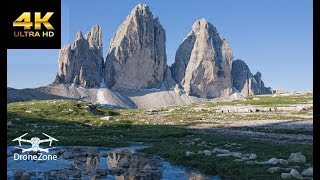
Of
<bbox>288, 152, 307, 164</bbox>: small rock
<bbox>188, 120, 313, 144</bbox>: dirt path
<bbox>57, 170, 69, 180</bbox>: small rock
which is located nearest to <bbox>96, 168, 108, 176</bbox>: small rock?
<bbox>57, 170, 69, 180</bbox>: small rock

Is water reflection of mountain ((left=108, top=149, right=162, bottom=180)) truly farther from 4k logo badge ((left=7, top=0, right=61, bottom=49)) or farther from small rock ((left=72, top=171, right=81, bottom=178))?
4k logo badge ((left=7, top=0, right=61, bottom=49))

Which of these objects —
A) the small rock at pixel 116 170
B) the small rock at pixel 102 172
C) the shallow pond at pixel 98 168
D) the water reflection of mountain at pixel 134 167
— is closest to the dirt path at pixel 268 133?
the water reflection of mountain at pixel 134 167

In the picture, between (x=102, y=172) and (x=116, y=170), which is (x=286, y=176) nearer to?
(x=116, y=170)

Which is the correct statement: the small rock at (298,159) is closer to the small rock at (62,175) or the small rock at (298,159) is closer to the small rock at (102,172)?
the small rock at (102,172)

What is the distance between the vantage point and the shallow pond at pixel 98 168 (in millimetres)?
22234

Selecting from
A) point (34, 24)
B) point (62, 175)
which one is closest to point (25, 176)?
point (62, 175)

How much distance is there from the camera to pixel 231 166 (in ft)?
79.5

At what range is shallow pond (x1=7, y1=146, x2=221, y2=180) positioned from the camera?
22.2 meters

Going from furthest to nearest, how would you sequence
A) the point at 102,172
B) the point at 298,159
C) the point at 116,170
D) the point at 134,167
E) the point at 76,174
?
the point at 134,167 < the point at 298,159 < the point at 116,170 < the point at 102,172 < the point at 76,174

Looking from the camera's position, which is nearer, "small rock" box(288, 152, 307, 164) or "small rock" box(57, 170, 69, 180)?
"small rock" box(57, 170, 69, 180)

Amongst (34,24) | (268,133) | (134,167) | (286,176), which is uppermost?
(34,24)

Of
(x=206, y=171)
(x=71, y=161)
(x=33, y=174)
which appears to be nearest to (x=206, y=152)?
(x=206, y=171)

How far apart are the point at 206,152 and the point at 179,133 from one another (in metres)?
21.9

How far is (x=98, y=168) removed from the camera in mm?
24141
